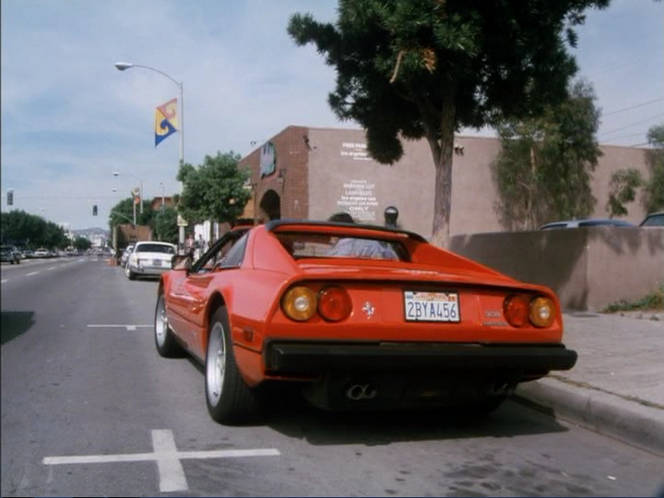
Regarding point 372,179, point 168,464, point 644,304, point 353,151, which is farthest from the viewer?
point 372,179

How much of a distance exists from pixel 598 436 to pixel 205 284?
3028mm

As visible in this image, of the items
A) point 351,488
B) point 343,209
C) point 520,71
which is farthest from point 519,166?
point 351,488

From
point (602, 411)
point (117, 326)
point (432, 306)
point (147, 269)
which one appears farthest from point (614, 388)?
point (147, 269)

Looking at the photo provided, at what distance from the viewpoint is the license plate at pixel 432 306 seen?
4.10 m

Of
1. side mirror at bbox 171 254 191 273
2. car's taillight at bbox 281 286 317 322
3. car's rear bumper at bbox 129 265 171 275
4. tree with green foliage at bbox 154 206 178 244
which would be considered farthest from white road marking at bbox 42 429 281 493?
tree with green foliage at bbox 154 206 178 244

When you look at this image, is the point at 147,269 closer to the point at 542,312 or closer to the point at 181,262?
the point at 181,262

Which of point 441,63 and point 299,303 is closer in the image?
point 299,303

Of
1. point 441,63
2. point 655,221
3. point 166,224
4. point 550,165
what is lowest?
point 655,221

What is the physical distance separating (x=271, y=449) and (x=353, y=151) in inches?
981

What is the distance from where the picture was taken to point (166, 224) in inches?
1339

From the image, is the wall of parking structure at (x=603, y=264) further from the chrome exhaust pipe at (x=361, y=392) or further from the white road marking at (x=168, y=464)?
the white road marking at (x=168, y=464)

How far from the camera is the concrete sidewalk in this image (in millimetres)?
4543

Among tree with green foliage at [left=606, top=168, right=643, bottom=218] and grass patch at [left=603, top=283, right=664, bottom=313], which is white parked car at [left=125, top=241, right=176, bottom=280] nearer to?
grass patch at [left=603, top=283, right=664, bottom=313]

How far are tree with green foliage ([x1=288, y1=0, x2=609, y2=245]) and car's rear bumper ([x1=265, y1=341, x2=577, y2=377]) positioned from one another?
4642 millimetres
